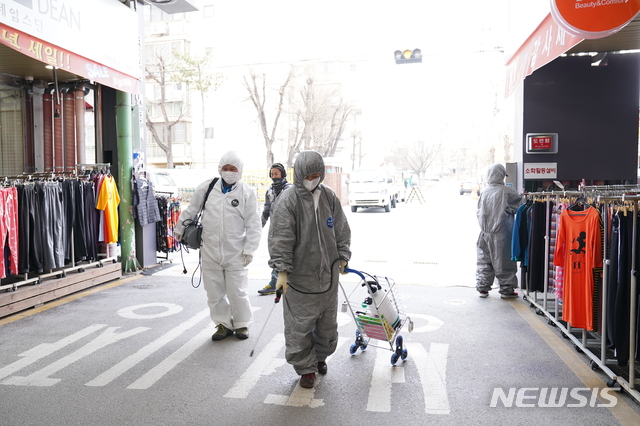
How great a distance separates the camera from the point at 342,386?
13.5 feet

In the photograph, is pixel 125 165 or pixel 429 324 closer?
pixel 429 324

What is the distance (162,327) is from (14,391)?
1812mm

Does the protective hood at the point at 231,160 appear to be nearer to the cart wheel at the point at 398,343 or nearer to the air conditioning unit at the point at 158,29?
the cart wheel at the point at 398,343

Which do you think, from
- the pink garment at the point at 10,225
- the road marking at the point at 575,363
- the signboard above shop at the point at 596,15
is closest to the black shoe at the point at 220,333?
the pink garment at the point at 10,225

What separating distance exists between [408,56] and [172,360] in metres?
12.8

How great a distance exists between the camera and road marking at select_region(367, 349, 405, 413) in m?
3.78

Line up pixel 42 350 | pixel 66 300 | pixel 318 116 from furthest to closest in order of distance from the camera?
pixel 318 116
pixel 66 300
pixel 42 350

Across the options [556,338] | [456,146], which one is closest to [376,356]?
[556,338]

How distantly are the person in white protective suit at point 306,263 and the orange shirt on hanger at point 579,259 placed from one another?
2.03 m

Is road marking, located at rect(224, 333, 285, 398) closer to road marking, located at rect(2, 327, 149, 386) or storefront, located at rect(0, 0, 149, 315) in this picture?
road marking, located at rect(2, 327, 149, 386)

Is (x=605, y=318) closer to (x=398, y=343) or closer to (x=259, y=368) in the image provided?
(x=398, y=343)

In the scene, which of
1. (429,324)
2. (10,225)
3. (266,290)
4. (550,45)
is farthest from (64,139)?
(550,45)

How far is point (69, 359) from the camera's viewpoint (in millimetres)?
4734

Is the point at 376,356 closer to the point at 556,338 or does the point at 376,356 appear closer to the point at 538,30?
the point at 556,338
